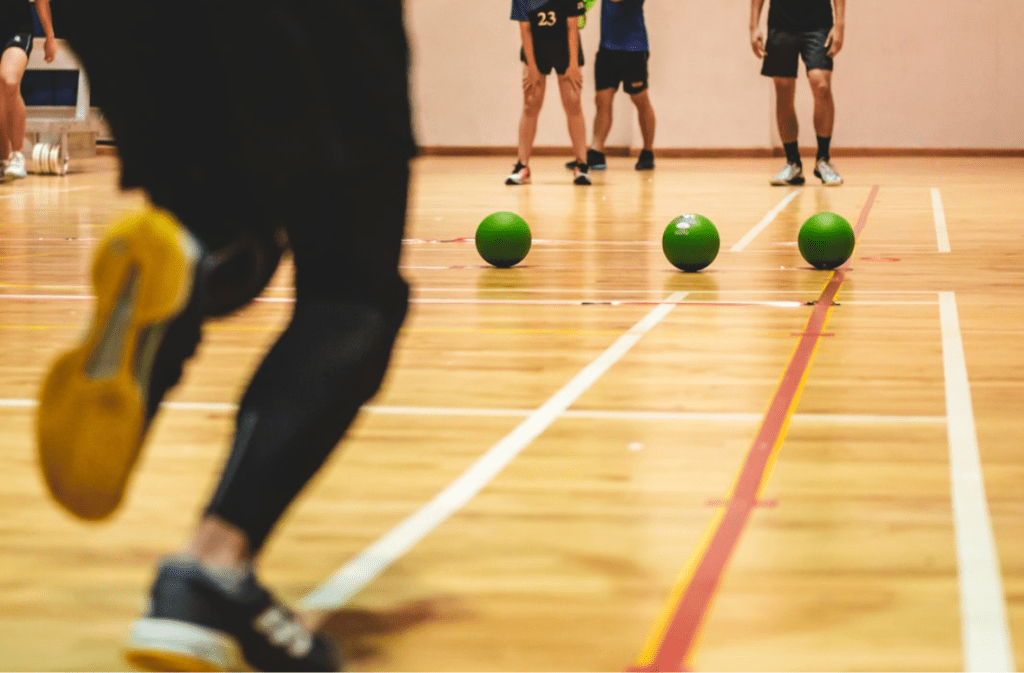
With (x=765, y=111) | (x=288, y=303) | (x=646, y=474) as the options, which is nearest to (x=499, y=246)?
(x=288, y=303)

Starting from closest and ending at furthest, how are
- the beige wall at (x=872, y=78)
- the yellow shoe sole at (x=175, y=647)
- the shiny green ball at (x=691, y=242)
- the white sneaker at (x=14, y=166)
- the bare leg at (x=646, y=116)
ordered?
the yellow shoe sole at (x=175, y=647)
the shiny green ball at (x=691, y=242)
the white sneaker at (x=14, y=166)
the bare leg at (x=646, y=116)
the beige wall at (x=872, y=78)

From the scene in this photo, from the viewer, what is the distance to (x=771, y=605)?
6.15ft

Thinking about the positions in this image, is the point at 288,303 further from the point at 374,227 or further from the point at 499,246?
the point at 374,227

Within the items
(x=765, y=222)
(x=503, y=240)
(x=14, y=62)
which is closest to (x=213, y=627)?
(x=503, y=240)

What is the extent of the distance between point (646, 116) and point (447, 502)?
1085 centimetres

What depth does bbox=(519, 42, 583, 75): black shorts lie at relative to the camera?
10438 millimetres

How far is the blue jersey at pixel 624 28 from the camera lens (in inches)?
497

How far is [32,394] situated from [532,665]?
200 cm

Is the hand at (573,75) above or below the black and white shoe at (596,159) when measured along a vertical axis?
above

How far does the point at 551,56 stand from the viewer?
10.5 meters

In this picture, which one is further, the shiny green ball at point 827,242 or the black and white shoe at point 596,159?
the black and white shoe at point 596,159

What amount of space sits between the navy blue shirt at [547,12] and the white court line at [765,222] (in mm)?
1938

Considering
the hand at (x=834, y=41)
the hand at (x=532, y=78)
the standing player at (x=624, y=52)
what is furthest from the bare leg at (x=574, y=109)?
the standing player at (x=624, y=52)

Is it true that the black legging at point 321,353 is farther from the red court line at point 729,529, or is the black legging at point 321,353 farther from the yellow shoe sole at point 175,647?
the red court line at point 729,529
